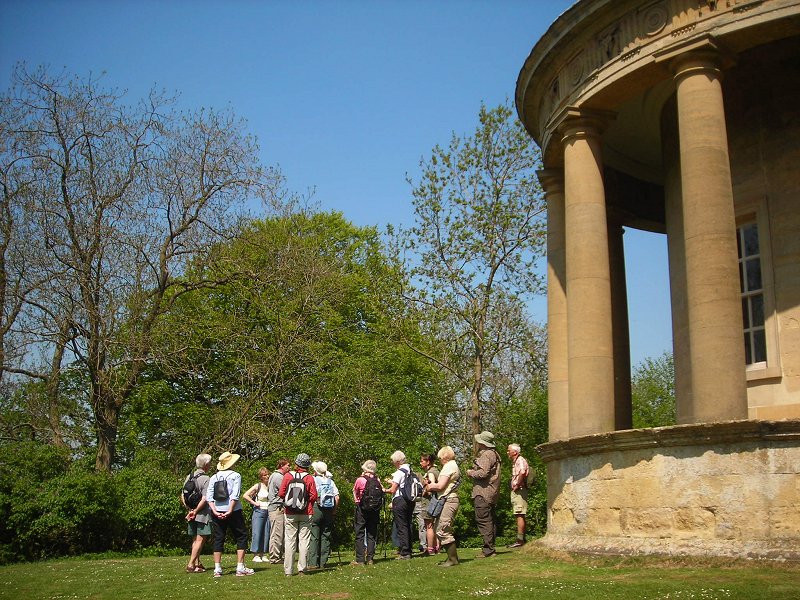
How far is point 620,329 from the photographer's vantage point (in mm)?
20031

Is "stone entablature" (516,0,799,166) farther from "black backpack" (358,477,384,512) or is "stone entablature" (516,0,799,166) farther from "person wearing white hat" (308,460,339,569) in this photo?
"person wearing white hat" (308,460,339,569)

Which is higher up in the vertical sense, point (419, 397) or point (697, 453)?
point (419, 397)

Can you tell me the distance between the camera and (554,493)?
A: 46.8ft

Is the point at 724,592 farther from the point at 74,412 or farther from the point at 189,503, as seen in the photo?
the point at 74,412

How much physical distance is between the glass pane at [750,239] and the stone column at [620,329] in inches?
171

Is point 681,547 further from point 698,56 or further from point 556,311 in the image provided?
point 698,56

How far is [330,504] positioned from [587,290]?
18.2ft

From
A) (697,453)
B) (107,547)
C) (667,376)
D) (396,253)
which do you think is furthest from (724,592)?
(667,376)

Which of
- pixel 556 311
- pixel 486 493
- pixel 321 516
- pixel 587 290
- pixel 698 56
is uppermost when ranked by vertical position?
pixel 698 56

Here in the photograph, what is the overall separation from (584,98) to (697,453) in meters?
6.76

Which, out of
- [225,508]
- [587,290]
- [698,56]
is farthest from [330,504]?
[698,56]

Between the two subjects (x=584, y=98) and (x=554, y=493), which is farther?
(x=584, y=98)

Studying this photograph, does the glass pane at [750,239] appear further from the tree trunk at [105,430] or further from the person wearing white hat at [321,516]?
the tree trunk at [105,430]

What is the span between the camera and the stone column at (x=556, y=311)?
16.6 m
